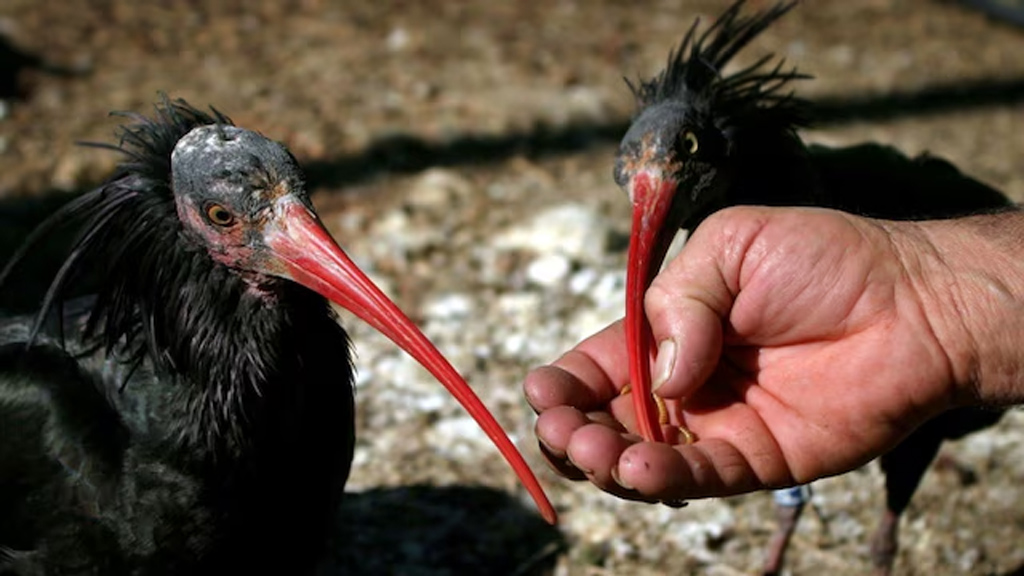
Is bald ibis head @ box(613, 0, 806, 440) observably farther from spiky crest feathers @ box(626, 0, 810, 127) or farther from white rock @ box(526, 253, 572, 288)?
white rock @ box(526, 253, 572, 288)

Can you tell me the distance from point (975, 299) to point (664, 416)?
2.65 ft

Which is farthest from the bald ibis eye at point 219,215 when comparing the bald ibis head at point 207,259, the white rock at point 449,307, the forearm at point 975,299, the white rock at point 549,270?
the white rock at point 549,270

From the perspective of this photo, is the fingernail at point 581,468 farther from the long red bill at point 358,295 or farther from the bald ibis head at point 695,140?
the bald ibis head at point 695,140

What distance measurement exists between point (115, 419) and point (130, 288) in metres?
0.36

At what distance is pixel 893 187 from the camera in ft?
12.8

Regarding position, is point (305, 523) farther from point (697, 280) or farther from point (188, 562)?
point (697, 280)

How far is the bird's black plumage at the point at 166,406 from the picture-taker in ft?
10.1

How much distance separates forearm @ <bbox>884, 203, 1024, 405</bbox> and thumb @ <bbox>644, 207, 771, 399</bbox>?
40 cm

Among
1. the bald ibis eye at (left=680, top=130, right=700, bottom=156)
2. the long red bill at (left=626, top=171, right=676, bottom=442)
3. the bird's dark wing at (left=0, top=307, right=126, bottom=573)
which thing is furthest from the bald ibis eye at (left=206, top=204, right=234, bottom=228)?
the bald ibis eye at (left=680, top=130, right=700, bottom=156)

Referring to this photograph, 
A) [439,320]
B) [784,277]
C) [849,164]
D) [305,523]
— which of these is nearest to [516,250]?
[439,320]

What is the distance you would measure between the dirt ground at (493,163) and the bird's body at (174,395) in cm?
99

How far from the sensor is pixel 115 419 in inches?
125

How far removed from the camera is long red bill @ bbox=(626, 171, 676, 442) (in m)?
2.80

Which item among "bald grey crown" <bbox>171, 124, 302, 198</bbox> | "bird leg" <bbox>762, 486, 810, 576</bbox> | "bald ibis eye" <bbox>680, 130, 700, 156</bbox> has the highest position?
"bald grey crown" <bbox>171, 124, 302, 198</bbox>
